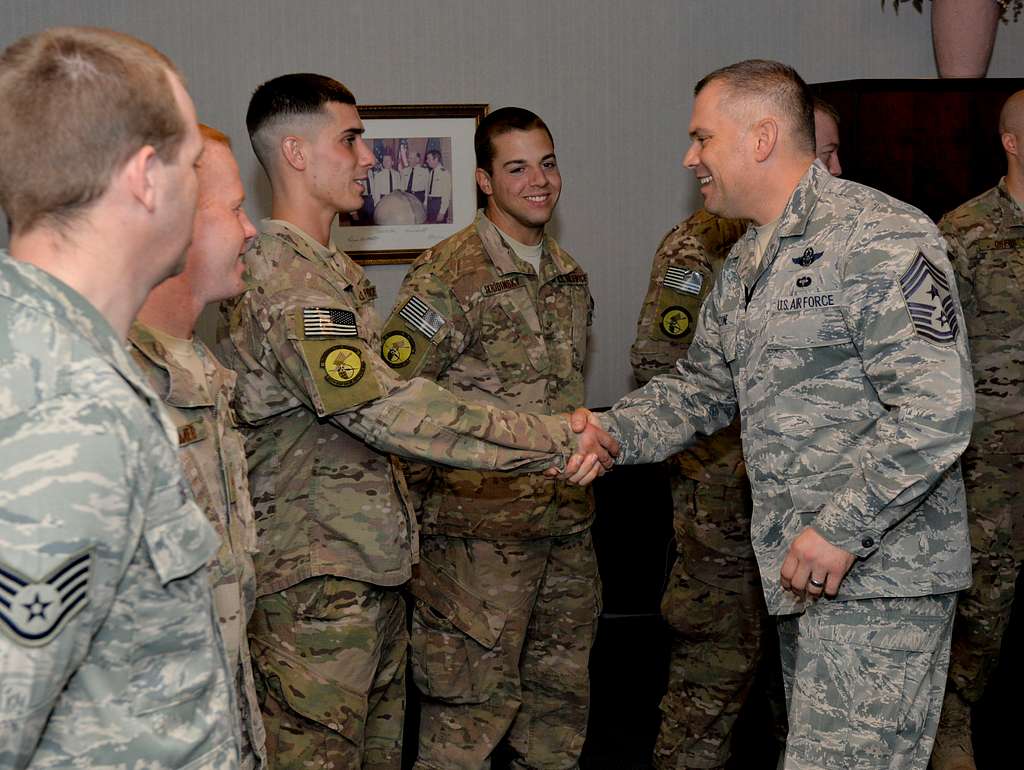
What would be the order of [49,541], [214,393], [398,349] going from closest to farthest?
[49,541] < [214,393] < [398,349]

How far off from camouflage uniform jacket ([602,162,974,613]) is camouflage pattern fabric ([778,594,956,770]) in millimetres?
56

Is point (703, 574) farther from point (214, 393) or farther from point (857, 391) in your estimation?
point (214, 393)

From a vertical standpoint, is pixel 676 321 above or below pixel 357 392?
above

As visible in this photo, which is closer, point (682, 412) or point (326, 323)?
point (326, 323)

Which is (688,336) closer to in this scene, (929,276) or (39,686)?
(929,276)

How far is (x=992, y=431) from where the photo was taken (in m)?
3.51

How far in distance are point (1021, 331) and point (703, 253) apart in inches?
41.4

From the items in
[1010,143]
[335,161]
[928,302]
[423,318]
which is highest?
[1010,143]

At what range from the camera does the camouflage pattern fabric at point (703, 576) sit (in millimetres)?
3268

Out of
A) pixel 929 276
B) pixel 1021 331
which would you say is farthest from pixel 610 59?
pixel 929 276

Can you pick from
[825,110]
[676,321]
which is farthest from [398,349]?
[825,110]

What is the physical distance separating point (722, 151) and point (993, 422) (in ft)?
5.48

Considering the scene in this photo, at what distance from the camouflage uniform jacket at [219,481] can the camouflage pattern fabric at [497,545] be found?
3.67ft

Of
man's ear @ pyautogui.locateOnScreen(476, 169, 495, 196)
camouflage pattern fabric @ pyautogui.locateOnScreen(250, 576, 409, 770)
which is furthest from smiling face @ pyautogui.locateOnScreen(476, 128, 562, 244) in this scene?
camouflage pattern fabric @ pyautogui.locateOnScreen(250, 576, 409, 770)
